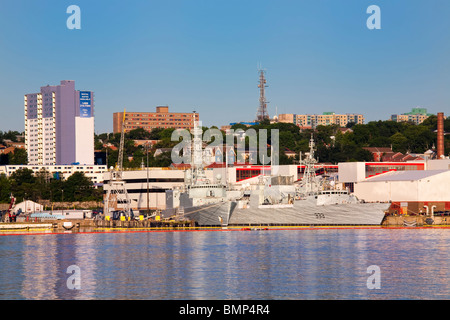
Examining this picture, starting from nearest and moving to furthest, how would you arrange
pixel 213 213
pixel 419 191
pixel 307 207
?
1. pixel 307 207
2. pixel 213 213
3. pixel 419 191

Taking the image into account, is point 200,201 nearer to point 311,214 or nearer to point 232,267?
point 311,214

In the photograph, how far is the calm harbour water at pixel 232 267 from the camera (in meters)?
53.5

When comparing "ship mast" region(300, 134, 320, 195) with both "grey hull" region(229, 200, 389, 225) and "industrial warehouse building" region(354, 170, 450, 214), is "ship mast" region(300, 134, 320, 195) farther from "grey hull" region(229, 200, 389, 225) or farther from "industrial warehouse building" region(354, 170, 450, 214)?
"industrial warehouse building" region(354, 170, 450, 214)

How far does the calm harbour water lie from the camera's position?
53.5 meters

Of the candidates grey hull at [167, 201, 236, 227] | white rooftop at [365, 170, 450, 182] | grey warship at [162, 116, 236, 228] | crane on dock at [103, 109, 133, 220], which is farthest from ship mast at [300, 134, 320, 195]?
crane on dock at [103, 109, 133, 220]

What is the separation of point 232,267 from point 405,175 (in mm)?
79728

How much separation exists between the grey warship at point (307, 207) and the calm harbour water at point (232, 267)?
14307 mm

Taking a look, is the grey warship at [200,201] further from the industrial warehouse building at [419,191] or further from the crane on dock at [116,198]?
the industrial warehouse building at [419,191]

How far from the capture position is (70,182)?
187875 millimetres

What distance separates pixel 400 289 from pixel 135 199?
119648 mm

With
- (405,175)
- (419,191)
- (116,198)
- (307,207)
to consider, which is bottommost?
(307,207)

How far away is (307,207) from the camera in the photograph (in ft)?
381

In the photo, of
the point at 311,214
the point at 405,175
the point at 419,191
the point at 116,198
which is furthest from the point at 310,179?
the point at 116,198

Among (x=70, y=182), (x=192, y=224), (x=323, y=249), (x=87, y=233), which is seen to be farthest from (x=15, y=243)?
(x=70, y=182)
